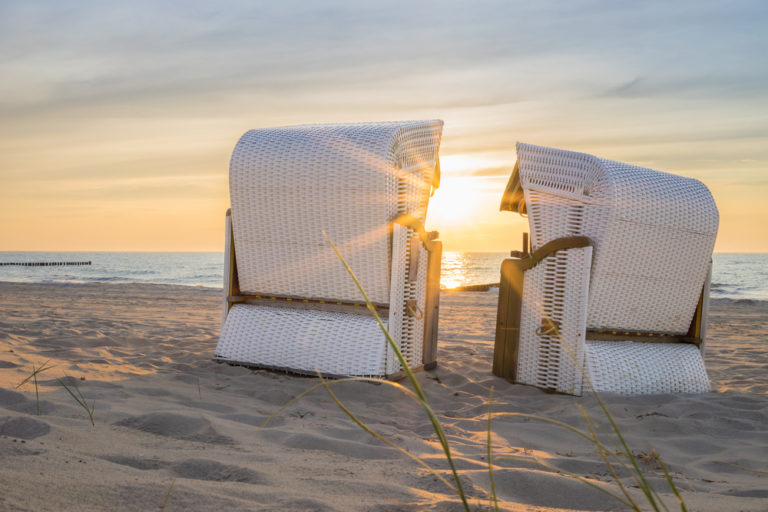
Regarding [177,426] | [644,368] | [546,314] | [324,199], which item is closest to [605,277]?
[546,314]

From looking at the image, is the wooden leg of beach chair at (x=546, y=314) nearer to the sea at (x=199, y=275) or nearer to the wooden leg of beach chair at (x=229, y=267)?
the wooden leg of beach chair at (x=229, y=267)

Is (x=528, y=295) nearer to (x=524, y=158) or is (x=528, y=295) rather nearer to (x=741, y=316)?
(x=524, y=158)

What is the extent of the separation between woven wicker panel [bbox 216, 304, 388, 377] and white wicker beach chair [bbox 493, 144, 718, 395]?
1.12 m

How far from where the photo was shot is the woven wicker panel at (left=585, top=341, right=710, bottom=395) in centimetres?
426

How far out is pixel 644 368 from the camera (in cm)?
441

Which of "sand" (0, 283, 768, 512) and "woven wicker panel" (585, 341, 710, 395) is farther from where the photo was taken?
"woven wicker panel" (585, 341, 710, 395)

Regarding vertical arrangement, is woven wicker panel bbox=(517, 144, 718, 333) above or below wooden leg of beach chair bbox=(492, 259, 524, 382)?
above

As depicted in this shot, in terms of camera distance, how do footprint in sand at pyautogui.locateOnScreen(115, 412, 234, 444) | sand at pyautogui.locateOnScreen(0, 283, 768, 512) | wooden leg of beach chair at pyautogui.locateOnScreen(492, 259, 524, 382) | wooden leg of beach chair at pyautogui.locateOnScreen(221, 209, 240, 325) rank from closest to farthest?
sand at pyautogui.locateOnScreen(0, 283, 768, 512)
footprint in sand at pyautogui.locateOnScreen(115, 412, 234, 444)
wooden leg of beach chair at pyautogui.locateOnScreen(492, 259, 524, 382)
wooden leg of beach chair at pyautogui.locateOnScreen(221, 209, 240, 325)

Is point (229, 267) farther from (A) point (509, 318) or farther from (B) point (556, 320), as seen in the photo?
(B) point (556, 320)

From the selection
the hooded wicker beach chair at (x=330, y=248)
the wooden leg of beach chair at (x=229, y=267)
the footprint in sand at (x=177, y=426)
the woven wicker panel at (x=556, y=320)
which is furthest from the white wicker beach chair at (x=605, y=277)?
the footprint in sand at (x=177, y=426)

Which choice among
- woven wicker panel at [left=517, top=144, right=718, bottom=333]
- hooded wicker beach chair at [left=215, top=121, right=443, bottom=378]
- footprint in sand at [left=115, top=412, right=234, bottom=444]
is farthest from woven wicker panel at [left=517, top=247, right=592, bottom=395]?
footprint in sand at [left=115, top=412, right=234, bottom=444]

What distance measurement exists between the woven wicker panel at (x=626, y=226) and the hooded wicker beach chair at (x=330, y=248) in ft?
2.86

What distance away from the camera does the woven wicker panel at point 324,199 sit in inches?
168

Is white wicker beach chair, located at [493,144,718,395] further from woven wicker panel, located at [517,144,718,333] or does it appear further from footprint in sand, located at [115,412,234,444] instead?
footprint in sand, located at [115,412,234,444]
